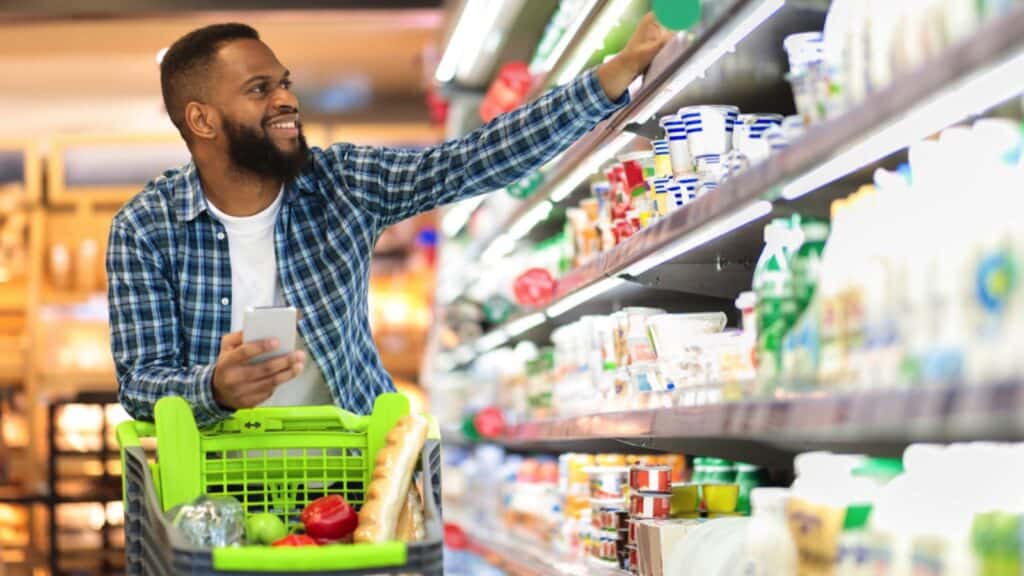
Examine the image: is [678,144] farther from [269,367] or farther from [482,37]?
[482,37]

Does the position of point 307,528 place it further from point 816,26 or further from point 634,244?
point 816,26

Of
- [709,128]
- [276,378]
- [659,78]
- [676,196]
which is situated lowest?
[276,378]

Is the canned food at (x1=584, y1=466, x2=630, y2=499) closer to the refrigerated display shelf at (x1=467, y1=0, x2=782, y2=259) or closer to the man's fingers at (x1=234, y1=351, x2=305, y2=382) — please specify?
the refrigerated display shelf at (x1=467, y1=0, x2=782, y2=259)

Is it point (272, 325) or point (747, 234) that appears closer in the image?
point (272, 325)

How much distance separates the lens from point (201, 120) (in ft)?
11.2

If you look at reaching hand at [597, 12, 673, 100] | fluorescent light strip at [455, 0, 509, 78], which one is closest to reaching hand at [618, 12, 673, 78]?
reaching hand at [597, 12, 673, 100]

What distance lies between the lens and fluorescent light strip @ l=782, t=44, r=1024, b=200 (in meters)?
1.83

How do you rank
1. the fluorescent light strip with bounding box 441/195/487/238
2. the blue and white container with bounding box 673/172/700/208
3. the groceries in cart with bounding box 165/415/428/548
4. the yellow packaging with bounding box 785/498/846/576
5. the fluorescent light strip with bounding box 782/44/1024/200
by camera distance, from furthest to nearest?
the fluorescent light strip with bounding box 441/195/487/238 → the blue and white container with bounding box 673/172/700/208 → the groceries in cart with bounding box 165/415/428/548 → the yellow packaging with bounding box 785/498/846/576 → the fluorescent light strip with bounding box 782/44/1024/200

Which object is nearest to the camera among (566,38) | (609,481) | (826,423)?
(826,423)

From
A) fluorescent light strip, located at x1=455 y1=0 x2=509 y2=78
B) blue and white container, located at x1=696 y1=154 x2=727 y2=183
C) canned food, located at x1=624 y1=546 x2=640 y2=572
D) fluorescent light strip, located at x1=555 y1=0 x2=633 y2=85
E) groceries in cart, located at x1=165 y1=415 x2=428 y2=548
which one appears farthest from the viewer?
fluorescent light strip, located at x1=455 y1=0 x2=509 y2=78

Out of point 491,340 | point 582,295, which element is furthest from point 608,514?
point 491,340

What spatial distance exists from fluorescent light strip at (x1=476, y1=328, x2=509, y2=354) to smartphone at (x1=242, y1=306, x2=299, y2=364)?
10.5ft

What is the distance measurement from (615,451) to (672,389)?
156 cm

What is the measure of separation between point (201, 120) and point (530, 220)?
196 cm
